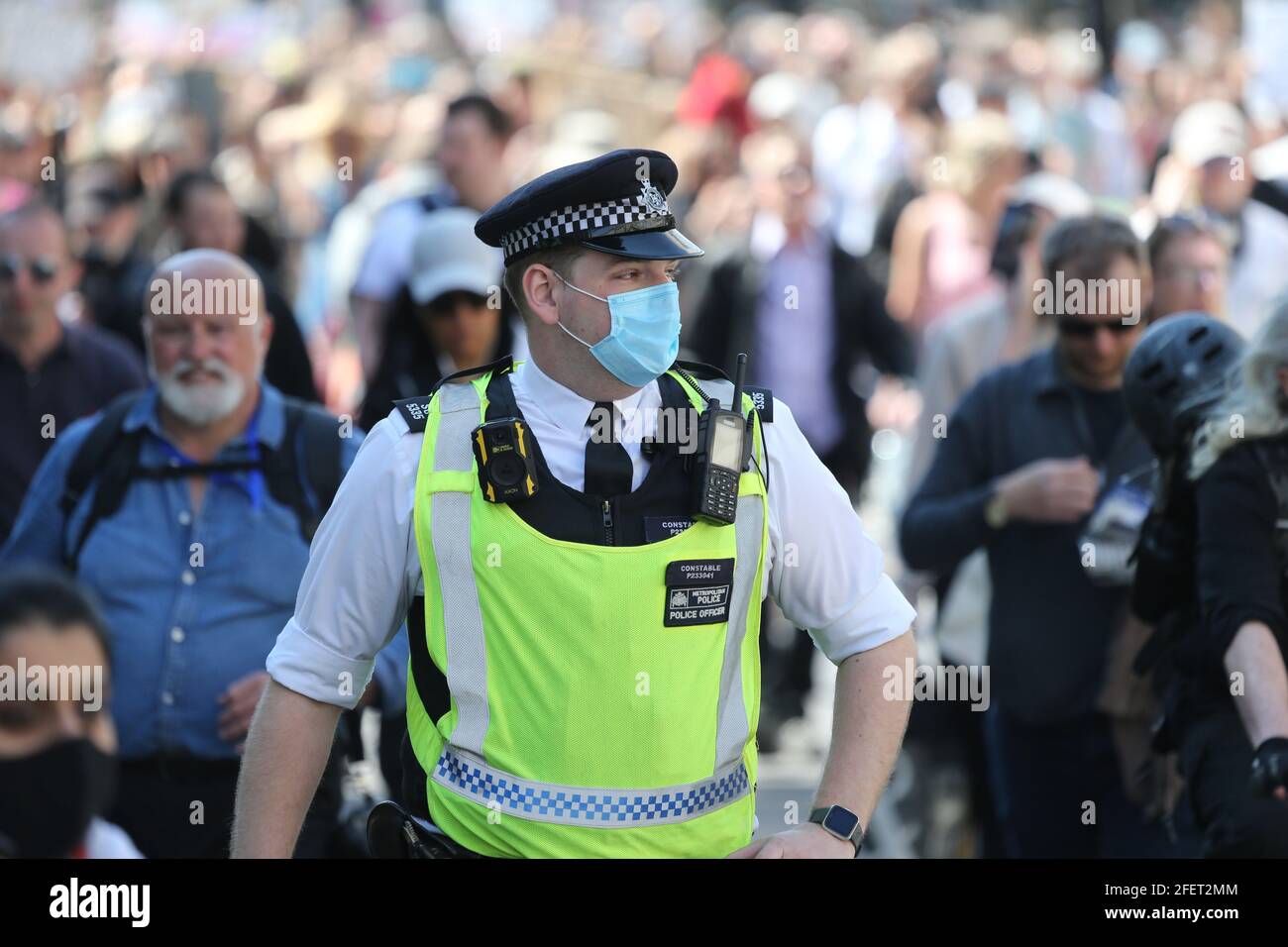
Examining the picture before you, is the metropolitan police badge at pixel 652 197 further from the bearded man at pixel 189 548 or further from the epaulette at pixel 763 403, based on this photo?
the bearded man at pixel 189 548

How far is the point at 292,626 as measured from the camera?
12.8 ft

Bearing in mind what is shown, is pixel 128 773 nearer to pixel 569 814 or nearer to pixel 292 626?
pixel 292 626

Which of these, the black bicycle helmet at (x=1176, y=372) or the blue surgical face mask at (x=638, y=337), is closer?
the blue surgical face mask at (x=638, y=337)

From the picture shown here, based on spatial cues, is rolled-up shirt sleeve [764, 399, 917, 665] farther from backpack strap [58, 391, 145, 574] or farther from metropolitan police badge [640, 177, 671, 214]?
backpack strap [58, 391, 145, 574]

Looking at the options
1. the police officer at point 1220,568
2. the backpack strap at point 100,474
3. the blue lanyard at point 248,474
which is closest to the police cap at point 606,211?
the police officer at point 1220,568

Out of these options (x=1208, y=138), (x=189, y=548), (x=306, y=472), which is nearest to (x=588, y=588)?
(x=306, y=472)

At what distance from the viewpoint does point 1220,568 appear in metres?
4.98

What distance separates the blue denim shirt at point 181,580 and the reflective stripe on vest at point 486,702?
176 cm

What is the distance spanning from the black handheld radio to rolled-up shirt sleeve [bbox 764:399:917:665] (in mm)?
118

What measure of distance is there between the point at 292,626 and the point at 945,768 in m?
3.49

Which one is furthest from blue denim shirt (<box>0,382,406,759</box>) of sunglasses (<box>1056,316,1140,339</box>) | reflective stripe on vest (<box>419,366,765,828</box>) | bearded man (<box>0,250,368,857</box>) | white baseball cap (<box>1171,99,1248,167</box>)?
white baseball cap (<box>1171,99,1248,167</box>)

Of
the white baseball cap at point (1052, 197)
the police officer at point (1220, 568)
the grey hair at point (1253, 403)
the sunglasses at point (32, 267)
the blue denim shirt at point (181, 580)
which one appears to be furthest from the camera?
the white baseball cap at point (1052, 197)

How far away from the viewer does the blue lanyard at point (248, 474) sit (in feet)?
18.4
